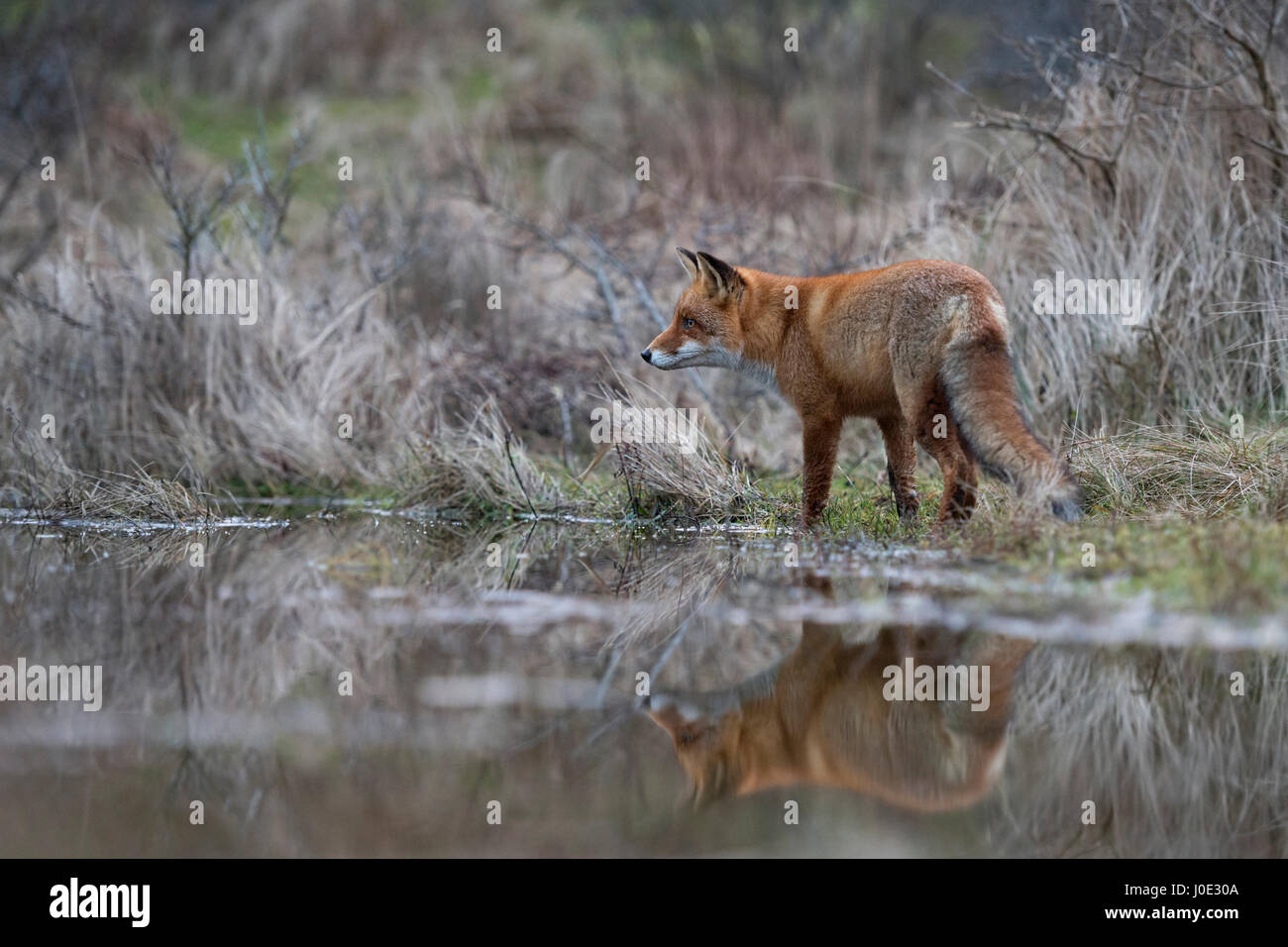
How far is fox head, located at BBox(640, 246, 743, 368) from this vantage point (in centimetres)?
686

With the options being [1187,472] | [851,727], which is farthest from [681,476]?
[851,727]

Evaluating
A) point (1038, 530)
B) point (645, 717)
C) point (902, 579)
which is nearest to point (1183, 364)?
point (1038, 530)

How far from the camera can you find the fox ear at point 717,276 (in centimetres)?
682

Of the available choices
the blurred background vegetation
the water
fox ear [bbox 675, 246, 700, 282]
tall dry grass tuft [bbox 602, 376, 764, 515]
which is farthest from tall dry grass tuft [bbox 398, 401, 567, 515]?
the water

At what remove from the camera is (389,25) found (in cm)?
2017

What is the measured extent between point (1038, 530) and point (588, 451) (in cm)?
483

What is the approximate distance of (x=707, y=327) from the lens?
6895 millimetres

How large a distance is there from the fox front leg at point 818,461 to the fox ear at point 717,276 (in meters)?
0.89

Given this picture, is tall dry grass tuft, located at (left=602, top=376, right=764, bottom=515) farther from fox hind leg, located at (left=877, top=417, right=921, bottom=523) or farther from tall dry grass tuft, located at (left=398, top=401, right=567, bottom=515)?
fox hind leg, located at (left=877, top=417, right=921, bottom=523)

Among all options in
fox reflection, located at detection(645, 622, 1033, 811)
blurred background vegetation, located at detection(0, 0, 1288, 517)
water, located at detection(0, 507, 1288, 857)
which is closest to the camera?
water, located at detection(0, 507, 1288, 857)

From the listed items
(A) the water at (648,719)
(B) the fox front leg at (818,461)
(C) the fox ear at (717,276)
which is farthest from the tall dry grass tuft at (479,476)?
(A) the water at (648,719)

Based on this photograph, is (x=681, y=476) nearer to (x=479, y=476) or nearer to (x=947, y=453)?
(x=479, y=476)

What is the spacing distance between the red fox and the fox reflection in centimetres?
133

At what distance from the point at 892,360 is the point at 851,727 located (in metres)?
2.75
